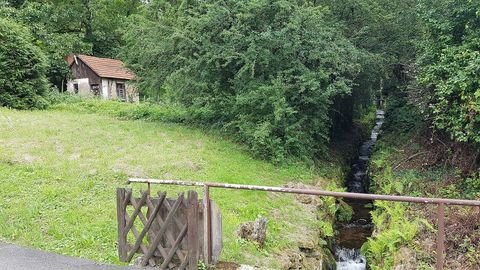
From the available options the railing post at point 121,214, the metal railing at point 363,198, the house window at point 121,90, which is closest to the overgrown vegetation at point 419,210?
the metal railing at point 363,198

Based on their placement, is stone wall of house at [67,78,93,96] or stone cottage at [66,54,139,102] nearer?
stone cottage at [66,54,139,102]

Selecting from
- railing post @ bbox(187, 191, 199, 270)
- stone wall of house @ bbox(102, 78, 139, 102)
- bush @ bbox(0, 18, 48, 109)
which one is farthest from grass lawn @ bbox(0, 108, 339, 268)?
stone wall of house @ bbox(102, 78, 139, 102)

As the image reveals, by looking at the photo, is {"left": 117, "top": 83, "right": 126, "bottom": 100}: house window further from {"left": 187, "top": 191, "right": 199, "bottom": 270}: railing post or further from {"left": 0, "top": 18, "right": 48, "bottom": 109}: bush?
{"left": 187, "top": 191, "right": 199, "bottom": 270}: railing post

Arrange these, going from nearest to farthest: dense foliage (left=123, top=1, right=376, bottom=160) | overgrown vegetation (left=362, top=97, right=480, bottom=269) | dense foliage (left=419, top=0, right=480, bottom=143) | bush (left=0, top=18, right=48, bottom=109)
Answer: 1. overgrown vegetation (left=362, top=97, right=480, bottom=269)
2. dense foliage (left=419, top=0, right=480, bottom=143)
3. dense foliage (left=123, top=1, right=376, bottom=160)
4. bush (left=0, top=18, right=48, bottom=109)

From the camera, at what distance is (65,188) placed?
26.2 feet

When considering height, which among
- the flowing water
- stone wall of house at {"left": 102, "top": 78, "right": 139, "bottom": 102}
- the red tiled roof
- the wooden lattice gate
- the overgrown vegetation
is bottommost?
the flowing water

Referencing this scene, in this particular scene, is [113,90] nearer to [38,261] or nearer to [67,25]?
[67,25]

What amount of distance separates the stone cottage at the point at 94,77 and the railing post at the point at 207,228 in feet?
80.9

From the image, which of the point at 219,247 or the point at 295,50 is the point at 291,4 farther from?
the point at 219,247

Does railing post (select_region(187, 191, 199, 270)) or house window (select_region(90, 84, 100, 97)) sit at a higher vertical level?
house window (select_region(90, 84, 100, 97))

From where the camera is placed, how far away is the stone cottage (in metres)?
28.4

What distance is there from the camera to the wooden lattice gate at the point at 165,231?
4.81 meters

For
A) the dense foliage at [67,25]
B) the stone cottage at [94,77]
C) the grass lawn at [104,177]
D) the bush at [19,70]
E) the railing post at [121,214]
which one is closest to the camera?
the railing post at [121,214]

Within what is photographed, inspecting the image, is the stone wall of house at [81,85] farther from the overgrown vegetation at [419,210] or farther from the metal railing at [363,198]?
the metal railing at [363,198]
